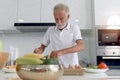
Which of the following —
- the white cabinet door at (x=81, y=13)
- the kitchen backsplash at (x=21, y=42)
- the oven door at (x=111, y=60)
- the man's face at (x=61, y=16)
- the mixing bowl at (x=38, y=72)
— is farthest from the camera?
the kitchen backsplash at (x=21, y=42)

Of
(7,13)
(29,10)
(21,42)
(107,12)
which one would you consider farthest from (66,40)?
(21,42)

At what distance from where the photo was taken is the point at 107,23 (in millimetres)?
2832

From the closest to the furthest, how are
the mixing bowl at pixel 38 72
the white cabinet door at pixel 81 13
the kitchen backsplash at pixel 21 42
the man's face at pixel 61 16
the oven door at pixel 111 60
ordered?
1. the mixing bowl at pixel 38 72
2. the man's face at pixel 61 16
3. the oven door at pixel 111 60
4. the white cabinet door at pixel 81 13
5. the kitchen backsplash at pixel 21 42

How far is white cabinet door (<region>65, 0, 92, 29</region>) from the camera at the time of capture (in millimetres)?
2998

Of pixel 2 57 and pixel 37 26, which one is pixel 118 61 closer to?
pixel 37 26

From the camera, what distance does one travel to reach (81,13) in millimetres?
3014

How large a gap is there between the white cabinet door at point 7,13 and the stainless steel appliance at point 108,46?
1.13 m

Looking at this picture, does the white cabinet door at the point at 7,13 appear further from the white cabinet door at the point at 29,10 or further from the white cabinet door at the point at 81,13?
the white cabinet door at the point at 81,13

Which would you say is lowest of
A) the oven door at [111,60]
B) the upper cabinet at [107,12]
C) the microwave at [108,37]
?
the oven door at [111,60]

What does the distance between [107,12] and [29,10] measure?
3.32ft

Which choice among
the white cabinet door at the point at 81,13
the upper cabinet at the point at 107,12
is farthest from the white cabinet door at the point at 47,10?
the upper cabinet at the point at 107,12

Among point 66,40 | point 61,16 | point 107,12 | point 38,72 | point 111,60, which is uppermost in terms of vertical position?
point 107,12

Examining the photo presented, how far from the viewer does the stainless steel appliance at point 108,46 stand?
276 centimetres

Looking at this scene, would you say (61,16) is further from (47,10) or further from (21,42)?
(21,42)
